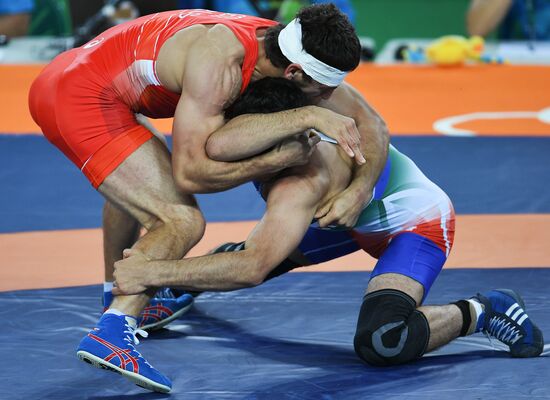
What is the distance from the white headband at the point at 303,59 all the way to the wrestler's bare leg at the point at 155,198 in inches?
23.5

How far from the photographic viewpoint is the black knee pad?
3688 mm

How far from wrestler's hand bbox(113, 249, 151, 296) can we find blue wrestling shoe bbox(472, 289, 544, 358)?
120cm

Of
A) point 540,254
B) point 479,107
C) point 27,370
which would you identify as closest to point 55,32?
point 479,107

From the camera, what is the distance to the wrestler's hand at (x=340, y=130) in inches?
141

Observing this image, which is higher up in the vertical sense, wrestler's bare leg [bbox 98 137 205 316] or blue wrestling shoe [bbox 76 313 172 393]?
wrestler's bare leg [bbox 98 137 205 316]

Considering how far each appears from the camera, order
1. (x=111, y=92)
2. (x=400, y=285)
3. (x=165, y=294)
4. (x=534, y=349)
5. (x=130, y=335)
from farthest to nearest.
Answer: (x=165, y=294) → (x=111, y=92) → (x=400, y=285) → (x=534, y=349) → (x=130, y=335)

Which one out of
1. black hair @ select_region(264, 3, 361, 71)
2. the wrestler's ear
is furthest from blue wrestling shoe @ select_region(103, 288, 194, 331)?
black hair @ select_region(264, 3, 361, 71)

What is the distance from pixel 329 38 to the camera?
12.3 feet

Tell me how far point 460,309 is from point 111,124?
1.41 m

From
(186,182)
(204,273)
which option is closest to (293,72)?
(186,182)

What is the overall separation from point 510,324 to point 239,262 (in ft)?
3.25

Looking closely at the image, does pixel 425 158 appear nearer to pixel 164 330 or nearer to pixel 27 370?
pixel 164 330

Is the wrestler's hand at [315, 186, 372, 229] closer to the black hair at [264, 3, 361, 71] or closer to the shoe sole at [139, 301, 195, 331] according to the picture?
the black hair at [264, 3, 361, 71]

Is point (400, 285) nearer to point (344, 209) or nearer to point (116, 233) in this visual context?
point (344, 209)
